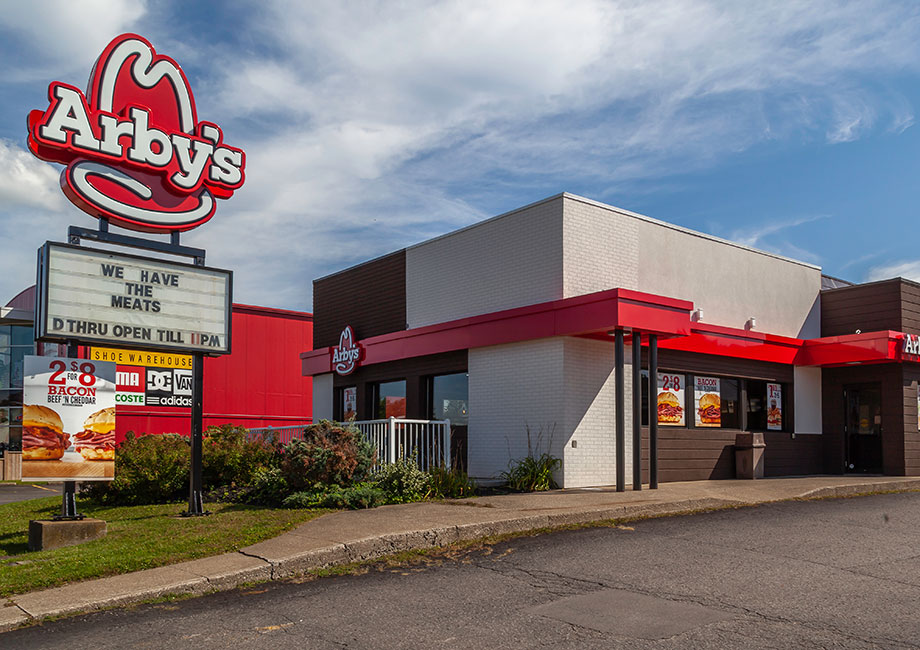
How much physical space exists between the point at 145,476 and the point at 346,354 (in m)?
8.29

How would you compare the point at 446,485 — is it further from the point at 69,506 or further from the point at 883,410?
the point at 883,410

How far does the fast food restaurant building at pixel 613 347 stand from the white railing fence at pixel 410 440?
86 centimetres

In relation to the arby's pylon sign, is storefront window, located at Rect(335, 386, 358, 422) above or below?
below

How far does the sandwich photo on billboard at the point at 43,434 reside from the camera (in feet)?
34.6

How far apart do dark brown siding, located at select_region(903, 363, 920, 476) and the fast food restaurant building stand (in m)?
0.05

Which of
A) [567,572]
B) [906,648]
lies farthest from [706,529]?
[906,648]

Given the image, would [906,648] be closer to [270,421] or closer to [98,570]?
[98,570]

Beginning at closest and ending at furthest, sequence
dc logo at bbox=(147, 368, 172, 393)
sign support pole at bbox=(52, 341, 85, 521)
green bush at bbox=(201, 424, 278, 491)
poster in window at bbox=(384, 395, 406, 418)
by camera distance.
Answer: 1. sign support pole at bbox=(52, 341, 85, 521)
2. green bush at bbox=(201, 424, 278, 491)
3. poster in window at bbox=(384, 395, 406, 418)
4. dc logo at bbox=(147, 368, 172, 393)

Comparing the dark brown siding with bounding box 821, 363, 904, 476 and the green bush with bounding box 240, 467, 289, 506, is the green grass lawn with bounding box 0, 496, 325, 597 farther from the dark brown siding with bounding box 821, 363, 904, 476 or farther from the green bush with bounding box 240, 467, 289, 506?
the dark brown siding with bounding box 821, 363, 904, 476

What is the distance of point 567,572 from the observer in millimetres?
8133

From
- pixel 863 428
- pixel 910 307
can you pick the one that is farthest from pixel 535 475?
pixel 910 307

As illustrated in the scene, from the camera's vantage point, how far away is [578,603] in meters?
6.95

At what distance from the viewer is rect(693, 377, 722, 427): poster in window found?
1767cm

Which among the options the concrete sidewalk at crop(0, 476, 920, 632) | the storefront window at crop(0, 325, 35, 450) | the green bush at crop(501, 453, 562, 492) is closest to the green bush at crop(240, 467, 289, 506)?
the concrete sidewalk at crop(0, 476, 920, 632)
